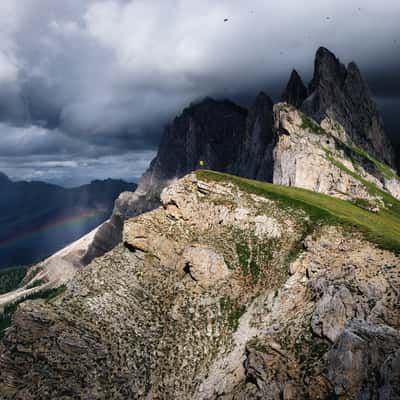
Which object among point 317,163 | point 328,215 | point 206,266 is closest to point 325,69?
point 317,163

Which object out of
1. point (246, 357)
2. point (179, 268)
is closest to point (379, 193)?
point (179, 268)

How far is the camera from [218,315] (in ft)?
183

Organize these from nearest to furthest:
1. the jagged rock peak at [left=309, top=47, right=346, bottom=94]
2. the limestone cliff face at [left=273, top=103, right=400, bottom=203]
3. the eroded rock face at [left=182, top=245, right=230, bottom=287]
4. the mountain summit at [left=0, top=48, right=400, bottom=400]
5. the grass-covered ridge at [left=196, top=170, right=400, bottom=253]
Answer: the mountain summit at [left=0, top=48, right=400, bottom=400] → the grass-covered ridge at [left=196, top=170, right=400, bottom=253] → the eroded rock face at [left=182, top=245, right=230, bottom=287] → the limestone cliff face at [left=273, top=103, right=400, bottom=203] → the jagged rock peak at [left=309, top=47, right=346, bottom=94]

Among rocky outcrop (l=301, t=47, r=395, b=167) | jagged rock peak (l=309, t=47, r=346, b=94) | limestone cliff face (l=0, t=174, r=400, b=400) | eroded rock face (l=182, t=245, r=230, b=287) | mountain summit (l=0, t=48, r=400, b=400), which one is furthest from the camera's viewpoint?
jagged rock peak (l=309, t=47, r=346, b=94)

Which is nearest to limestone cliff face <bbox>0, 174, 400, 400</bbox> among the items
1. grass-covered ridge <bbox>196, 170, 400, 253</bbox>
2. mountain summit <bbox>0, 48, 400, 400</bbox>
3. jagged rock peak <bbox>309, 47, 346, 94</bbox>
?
mountain summit <bbox>0, 48, 400, 400</bbox>

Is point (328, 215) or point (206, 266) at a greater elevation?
point (328, 215)

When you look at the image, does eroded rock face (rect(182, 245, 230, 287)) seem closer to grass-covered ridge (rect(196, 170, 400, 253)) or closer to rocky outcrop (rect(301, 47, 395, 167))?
grass-covered ridge (rect(196, 170, 400, 253))

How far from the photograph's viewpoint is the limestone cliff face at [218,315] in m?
39.3

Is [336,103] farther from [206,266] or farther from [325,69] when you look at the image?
[206,266]

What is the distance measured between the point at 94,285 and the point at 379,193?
9656 centimetres

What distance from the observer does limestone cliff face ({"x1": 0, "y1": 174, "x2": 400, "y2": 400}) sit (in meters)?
39.3

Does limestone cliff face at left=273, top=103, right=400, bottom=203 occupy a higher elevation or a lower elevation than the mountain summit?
higher

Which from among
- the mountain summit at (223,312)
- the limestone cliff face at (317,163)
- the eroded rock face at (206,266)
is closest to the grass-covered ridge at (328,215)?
the mountain summit at (223,312)

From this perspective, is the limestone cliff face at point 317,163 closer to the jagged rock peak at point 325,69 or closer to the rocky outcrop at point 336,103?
the rocky outcrop at point 336,103
